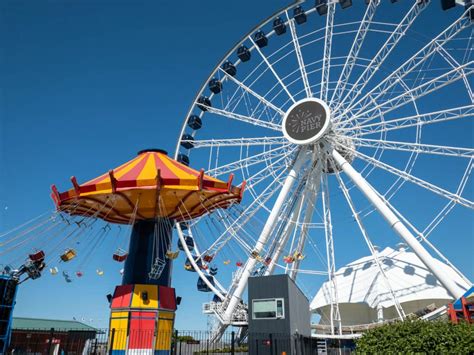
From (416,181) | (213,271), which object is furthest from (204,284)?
(416,181)

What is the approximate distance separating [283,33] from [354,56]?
5.42 m

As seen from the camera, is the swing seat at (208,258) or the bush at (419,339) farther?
the swing seat at (208,258)

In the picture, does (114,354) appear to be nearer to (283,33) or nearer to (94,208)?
(94,208)

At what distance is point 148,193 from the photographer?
14.9 m

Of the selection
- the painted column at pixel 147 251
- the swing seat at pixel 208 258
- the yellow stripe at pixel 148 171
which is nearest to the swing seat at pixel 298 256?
the swing seat at pixel 208 258

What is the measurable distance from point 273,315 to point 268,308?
37cm

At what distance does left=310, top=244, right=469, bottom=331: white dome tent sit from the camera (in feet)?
76.3

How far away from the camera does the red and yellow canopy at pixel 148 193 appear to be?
1404 centimetres

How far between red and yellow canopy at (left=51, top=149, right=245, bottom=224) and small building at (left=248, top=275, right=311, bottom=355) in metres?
3.91

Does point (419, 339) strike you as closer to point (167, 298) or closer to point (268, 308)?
point (268, 308)

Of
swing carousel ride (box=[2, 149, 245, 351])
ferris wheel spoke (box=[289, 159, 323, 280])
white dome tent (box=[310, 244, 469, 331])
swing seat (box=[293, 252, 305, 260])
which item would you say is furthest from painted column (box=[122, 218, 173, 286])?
white dome tent (box=[310, 244, 469, 331])

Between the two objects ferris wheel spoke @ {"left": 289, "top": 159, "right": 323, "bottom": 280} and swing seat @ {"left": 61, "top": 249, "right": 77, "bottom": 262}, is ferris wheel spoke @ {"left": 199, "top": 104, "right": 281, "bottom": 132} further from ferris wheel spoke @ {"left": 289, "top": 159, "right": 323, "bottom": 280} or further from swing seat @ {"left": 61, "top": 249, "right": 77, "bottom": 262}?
swing seat @ {"left": 61, "top": 249, "right": 77, "bottom": 262}

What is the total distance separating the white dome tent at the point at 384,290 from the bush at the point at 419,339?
9681 millimetres

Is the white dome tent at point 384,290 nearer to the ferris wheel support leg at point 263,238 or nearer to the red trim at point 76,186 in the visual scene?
the ferris wheel support leg at point 263,238
